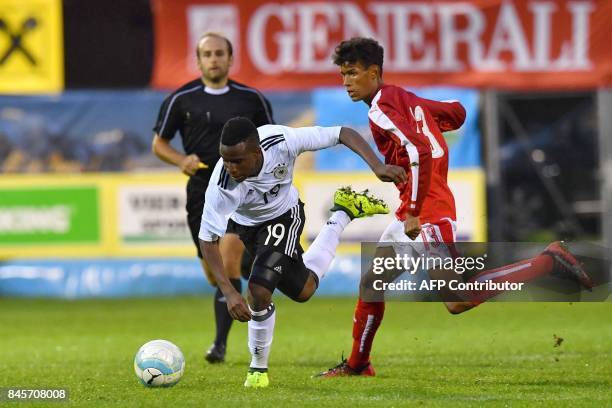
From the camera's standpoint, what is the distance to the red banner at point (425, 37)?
17156 millimetres

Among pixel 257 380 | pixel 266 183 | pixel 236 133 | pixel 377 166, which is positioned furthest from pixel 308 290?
pixel 236 133

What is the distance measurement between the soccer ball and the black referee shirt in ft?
7.97

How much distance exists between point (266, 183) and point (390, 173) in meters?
0.90

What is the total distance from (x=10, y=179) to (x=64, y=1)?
102 inches

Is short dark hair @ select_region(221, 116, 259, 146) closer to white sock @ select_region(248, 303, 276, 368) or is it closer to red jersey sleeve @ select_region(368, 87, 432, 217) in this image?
red jersey sleeve @ select_region(368, 87, 432, 217)

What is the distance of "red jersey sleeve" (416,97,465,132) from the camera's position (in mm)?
8664

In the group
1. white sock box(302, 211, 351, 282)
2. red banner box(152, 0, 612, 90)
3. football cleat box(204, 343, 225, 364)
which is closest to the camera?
white sock box(302, 211, 351, 282)

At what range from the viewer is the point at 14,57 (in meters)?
17.4

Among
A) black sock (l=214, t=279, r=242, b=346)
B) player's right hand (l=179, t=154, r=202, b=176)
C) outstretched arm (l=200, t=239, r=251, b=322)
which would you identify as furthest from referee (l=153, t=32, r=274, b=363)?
outstretched arm (l=200, t=239, r=251, b=322)

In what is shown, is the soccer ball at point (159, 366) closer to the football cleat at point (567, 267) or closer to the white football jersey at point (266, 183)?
the white football jersey at point (266, 183)

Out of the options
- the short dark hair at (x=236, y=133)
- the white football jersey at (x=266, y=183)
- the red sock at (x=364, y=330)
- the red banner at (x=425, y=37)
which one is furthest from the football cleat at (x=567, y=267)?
the red banner at (x=425, y=37)

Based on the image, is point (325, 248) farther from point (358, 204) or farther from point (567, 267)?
Result: point (567, 267)

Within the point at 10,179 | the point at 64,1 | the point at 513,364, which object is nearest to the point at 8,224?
the point at 10,179

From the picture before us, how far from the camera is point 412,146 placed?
314 inches
